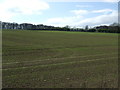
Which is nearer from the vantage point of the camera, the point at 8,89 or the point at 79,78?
the point at 8,89

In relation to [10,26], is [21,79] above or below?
below

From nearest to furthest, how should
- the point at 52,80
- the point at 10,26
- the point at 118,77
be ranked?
1. the point at 52,80
2. the point at 118,77
3. the point at 10,26

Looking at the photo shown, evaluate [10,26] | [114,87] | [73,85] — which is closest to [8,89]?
[73,85]

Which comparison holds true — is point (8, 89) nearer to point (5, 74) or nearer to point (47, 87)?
point (47, 87)

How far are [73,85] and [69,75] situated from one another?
159 centimetres

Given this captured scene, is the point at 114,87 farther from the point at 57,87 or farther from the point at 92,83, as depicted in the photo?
the point at 57,87

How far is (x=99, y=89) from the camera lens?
6125 mm

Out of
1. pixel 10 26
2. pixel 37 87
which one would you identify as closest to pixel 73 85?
pixel 37 87

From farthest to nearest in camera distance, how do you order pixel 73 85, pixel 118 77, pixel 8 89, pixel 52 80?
pixel 118 77, pixel 52 80, pixel 73 85, pixel 8 89

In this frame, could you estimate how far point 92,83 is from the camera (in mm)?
6855

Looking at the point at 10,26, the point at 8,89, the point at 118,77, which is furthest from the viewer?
the point at 10,26

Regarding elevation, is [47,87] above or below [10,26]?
below

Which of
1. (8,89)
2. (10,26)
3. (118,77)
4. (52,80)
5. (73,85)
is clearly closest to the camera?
(8,89)

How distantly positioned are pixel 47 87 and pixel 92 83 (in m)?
1.84
